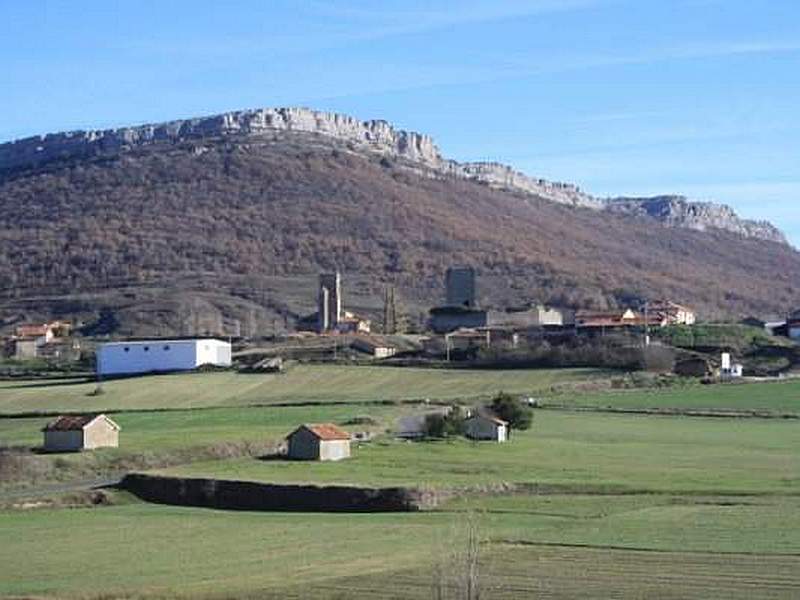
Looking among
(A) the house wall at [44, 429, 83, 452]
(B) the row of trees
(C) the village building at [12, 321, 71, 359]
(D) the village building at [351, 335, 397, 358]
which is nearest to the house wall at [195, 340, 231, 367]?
(D) the village building at [351, 335, 397, 358]

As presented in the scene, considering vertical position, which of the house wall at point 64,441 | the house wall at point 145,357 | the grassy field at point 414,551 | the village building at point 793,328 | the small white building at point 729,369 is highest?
the village building at point 793,328

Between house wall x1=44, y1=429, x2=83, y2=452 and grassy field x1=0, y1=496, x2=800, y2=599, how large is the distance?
10.5 m

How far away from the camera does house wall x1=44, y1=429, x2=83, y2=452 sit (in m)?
55.1

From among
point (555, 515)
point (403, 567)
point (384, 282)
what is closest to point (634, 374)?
point (555, 515)

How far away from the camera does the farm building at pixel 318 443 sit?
54.6 meters

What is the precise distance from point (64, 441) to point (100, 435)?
1.16 metres

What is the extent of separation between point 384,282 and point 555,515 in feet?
471

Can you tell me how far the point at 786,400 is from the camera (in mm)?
77688

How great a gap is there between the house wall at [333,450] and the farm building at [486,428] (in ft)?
27.7

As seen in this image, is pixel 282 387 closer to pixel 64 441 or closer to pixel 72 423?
pixel 72 423

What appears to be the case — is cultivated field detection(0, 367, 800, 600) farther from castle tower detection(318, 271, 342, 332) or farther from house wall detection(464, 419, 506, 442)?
castle tower detection(318, 271, 342, 332)

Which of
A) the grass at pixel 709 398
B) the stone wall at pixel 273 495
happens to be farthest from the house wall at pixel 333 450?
the grass at pixel 709 398

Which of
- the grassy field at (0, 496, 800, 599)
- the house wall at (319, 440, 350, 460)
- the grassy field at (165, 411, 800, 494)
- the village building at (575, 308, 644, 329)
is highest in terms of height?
the village building at (575, 308, 644, 329)

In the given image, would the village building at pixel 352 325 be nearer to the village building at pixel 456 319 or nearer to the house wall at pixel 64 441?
the village building at pixel 456 319
